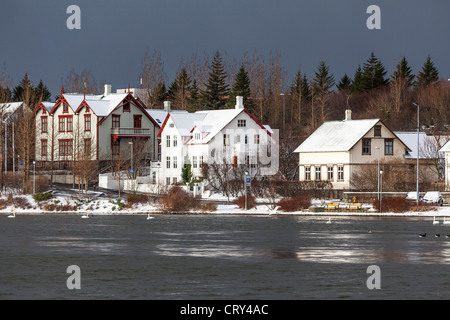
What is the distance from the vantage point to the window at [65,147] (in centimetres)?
10881

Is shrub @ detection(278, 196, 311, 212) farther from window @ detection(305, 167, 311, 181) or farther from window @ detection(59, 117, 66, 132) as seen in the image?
window @ detection(59, 117, 66, 132)

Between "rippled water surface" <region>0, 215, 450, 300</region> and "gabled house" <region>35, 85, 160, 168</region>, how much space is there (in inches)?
1773

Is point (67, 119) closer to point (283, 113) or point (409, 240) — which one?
point (283, 113)

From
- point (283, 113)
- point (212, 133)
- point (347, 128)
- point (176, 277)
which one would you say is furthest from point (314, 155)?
point (176, 277)

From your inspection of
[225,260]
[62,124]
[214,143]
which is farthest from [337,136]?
[225,260]

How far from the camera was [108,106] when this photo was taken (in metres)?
111

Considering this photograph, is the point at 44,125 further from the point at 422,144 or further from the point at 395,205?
the point at 395,205

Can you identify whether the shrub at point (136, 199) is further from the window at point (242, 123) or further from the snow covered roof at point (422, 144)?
the snow covered roof at point (422, 144)

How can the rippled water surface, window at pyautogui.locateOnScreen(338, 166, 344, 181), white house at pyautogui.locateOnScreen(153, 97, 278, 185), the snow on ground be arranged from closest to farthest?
the rippled water surface, the snow on ground, window at pyautogui.locateOnScreen(338, 166, 344, 181), white house at pyautogui.locateOnScreen(153, 97, 278, 185)

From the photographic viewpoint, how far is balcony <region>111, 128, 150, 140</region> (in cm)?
10919

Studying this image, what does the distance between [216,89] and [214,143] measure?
3720 centimetres

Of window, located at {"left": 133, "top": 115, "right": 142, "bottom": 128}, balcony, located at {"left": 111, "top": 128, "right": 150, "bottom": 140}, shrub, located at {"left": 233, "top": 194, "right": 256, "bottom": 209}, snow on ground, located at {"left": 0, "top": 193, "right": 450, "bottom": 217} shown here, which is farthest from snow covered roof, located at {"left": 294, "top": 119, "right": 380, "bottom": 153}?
window, located at {"left": 133, "top": 115, "right": 142, "bottom": 128}

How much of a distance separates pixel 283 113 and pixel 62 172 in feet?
160

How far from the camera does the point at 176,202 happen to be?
77.8 metres
